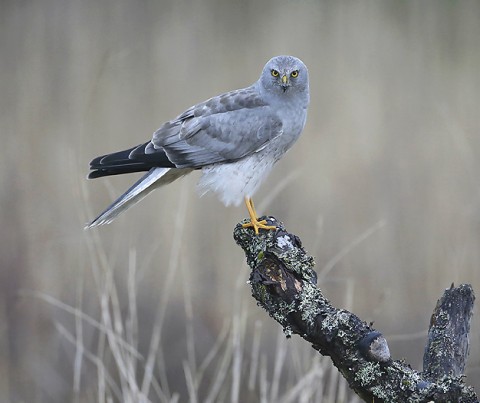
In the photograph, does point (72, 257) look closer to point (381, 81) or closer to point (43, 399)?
point (43, 399)

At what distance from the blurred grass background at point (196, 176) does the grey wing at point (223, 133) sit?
3.21 feet

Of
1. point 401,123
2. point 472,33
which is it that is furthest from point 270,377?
point 472,33

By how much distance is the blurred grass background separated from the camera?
18.2 ft

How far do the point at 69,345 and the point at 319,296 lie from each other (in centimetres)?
306

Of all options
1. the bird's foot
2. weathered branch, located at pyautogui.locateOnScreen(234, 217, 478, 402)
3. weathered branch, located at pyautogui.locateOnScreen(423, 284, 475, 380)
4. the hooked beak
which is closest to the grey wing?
the hooked beak

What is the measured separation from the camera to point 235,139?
4.12m

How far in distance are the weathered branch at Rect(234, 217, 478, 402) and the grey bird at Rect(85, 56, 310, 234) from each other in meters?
1.15

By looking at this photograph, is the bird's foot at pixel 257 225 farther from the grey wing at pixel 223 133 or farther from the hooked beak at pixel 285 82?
the hooked beak at pixel 285 82

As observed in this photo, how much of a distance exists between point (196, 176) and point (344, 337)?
3207mm

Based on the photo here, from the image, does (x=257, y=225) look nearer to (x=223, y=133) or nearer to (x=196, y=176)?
(x=223, y=133)

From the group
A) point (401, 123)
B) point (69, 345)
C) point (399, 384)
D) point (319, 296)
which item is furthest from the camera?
point (401, 123)

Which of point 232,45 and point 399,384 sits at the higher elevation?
point 232,45

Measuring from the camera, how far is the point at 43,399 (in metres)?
5.61

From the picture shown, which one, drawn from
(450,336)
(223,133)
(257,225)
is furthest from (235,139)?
(450,336)
